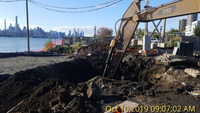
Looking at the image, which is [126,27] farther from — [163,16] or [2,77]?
[2,77]

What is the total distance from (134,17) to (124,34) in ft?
2.65

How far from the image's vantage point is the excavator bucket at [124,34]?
669cm

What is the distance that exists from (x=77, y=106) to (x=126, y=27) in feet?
13.7

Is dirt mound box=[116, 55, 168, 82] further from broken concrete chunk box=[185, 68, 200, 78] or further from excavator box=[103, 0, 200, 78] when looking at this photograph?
excavator box=[103, 0, 200, 78]

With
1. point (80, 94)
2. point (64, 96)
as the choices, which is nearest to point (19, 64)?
point (80, 94)

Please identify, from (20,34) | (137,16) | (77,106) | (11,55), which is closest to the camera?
(77,106)

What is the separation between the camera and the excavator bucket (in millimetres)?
6694

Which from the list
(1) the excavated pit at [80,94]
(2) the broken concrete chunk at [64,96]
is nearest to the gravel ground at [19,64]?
(1) the excavated pit at [80,94]

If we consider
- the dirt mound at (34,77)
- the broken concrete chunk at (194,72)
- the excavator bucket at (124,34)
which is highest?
the excavator bucket at (124,34)

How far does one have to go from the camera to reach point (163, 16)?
5.66m

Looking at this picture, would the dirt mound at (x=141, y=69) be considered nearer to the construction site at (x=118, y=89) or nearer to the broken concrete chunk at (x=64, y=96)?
the construction site at (x=118, y=89)

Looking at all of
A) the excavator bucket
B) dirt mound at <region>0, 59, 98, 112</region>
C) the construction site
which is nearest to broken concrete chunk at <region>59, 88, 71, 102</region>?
the construction site

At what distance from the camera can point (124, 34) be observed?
7.00m

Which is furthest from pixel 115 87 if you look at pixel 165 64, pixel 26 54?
pixel 26 54
